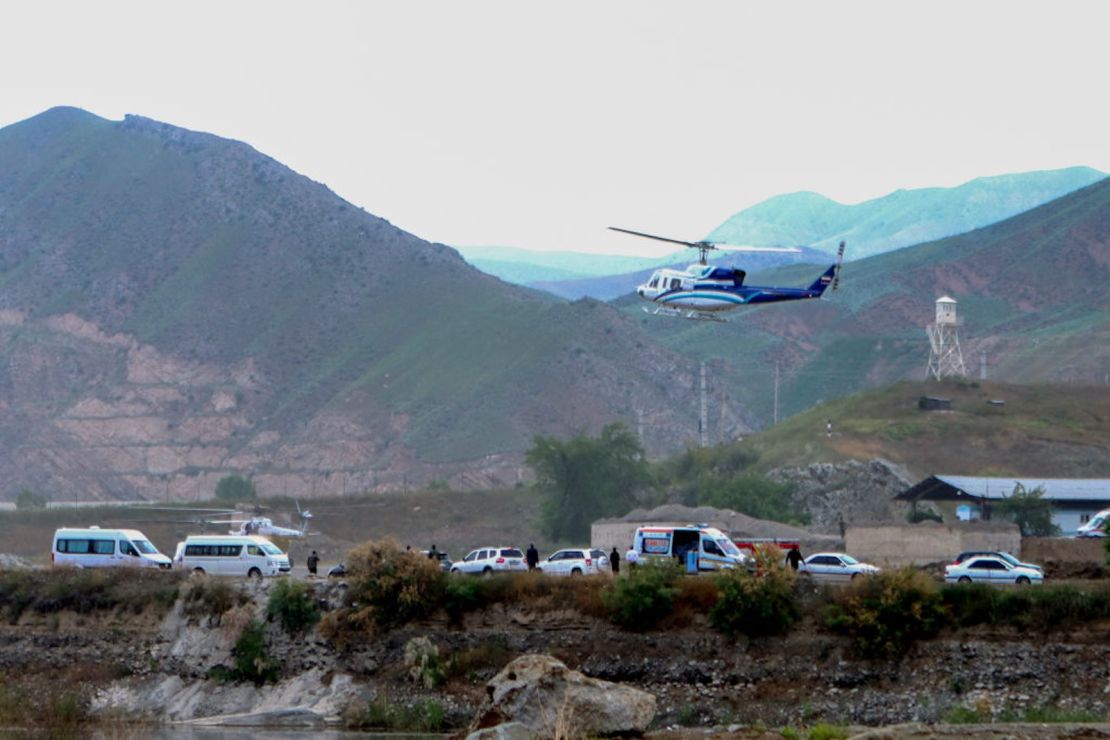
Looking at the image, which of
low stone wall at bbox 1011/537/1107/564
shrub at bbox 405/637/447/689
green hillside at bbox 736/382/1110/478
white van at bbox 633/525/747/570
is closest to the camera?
shrub at bbox 405/637/447/689

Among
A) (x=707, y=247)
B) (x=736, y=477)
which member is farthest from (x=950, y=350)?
(x=707, y=247)

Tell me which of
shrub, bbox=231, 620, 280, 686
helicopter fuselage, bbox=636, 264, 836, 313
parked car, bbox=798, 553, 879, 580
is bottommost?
shrub, bbox=231, 620, 280, 686

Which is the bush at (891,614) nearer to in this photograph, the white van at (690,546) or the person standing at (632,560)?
the person standing at (632,560)

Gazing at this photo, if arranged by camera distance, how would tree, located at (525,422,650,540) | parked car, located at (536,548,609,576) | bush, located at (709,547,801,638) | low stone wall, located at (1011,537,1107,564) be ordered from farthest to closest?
tree, located at (525,422,650,540), low stone wall, located at (1011,537,1107,564), parked car, located at (536,548,609,576), bush, located at (709,547,801,638)

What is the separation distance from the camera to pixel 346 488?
153750mm

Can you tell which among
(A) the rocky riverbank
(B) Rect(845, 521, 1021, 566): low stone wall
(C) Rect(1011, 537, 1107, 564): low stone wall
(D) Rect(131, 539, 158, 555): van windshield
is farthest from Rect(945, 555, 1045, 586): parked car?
(D) Rect(131, 539, 158, 555): van windshield

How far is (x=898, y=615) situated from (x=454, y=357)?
5055 inches

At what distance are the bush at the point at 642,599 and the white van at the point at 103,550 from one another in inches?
693

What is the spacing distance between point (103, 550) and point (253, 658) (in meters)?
11.4

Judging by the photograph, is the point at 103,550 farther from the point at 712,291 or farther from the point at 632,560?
the point at 712,291

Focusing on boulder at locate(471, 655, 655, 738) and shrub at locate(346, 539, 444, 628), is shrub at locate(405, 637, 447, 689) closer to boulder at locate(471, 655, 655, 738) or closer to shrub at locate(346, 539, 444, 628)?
shrub at locate(346, 539, 444, 628)

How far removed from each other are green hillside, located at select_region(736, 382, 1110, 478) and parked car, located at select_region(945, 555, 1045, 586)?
5851 centimetres

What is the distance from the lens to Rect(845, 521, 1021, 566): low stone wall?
62.5 meters

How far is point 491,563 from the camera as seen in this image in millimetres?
57938
